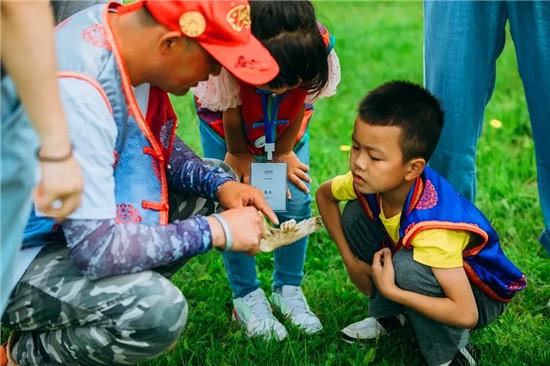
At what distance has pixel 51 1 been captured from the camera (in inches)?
101

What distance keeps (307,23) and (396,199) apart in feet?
1.97

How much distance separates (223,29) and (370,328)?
1.25 meters

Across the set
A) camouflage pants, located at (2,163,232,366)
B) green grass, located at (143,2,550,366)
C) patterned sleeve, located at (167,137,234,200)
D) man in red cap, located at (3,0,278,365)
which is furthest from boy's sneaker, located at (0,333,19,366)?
patterned sleeve, located at (167,137,234,200)

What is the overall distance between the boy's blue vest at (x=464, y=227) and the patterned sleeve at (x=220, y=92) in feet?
2.18

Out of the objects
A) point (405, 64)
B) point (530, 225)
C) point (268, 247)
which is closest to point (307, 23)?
point (268, 247)

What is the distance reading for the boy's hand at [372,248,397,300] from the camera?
264 centimetres

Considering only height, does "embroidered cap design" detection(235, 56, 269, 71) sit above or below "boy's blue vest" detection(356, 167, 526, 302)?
above

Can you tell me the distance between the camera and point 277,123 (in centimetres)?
293

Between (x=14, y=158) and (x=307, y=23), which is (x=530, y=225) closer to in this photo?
(x=307, y=23)

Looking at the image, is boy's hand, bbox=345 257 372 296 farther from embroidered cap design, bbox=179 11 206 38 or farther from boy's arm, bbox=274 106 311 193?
embroidered cap design, bbox=179 11 206 38

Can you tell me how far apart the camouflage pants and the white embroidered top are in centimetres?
73

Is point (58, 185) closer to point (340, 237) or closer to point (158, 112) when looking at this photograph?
A: point (158, 112)

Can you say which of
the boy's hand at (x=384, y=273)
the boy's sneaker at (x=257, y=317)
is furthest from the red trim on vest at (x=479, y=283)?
the boy's sneaker at (x=257, y=317)

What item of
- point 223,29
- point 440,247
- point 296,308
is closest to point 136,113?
point 223,29
